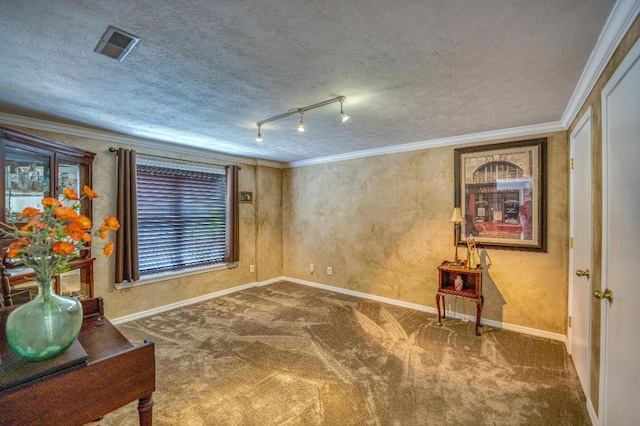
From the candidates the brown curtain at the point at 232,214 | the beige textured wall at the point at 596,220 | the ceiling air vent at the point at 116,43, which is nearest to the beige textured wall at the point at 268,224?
the brown curtain at the point at 232,214

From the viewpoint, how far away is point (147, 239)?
13.1ft

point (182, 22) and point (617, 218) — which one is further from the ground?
point (182, 22)

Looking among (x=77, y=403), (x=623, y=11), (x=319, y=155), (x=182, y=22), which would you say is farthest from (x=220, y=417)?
(x=319, y=155)

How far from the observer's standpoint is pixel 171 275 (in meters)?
4.14

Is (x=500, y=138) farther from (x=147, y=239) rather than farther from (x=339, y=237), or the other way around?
(x=147, y=239)

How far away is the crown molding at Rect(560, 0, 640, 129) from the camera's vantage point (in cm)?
131

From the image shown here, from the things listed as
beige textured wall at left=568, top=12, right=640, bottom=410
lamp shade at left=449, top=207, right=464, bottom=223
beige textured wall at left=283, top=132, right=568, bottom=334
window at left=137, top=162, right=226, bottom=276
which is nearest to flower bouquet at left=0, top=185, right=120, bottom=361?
beige textured wall at left=568, top=12, right=640, bottom=410

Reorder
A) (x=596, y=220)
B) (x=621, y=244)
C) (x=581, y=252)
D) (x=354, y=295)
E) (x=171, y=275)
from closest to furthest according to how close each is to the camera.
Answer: (x=621, y=244) < (x=596, y=220) < (x=581, y=252) < (x=171, y=275) < (x=354, y=295)

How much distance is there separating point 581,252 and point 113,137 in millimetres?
5013

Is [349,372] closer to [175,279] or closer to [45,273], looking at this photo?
[45,273]

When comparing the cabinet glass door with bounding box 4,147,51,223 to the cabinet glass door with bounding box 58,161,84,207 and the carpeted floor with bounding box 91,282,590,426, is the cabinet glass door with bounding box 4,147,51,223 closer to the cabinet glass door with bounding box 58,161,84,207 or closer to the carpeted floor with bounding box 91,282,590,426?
the cabinet glass door with bounding box 58,161,84,207

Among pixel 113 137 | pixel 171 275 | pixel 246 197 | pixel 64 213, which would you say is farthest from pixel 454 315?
pixel 113 137

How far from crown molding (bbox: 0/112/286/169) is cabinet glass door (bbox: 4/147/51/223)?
2.12 ft

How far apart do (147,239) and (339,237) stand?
2.86 meters
